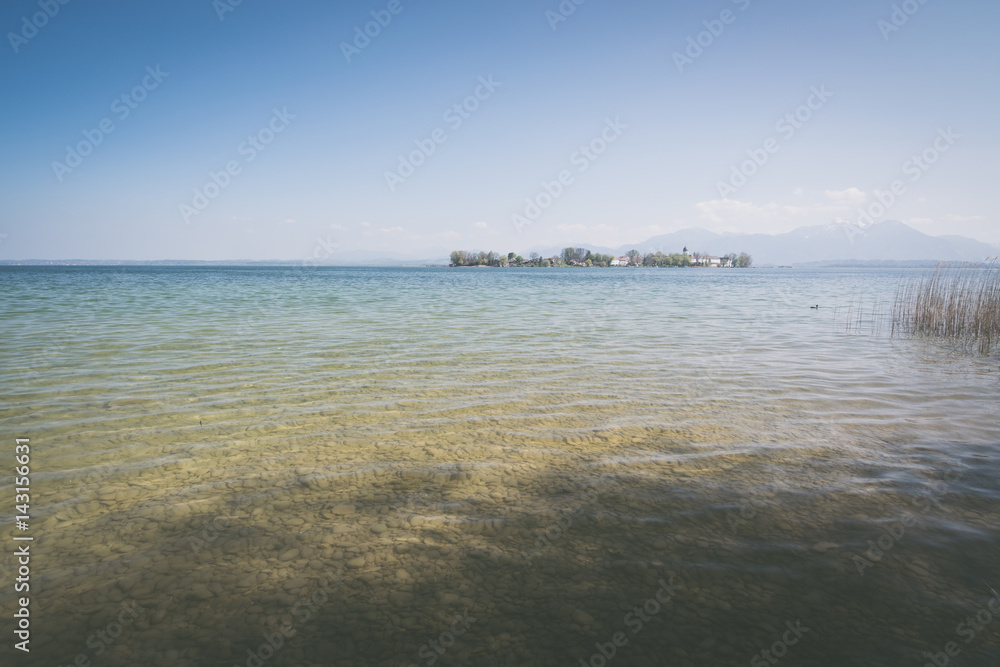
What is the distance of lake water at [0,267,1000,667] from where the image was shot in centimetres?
302

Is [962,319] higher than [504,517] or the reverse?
higher

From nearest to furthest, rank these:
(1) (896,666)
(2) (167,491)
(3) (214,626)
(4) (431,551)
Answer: (1) (896,666) → (3) (214,626) → (4) (431,551) → (2) (167,491)

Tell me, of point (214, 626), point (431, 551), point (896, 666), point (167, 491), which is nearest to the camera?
point (896, 666)

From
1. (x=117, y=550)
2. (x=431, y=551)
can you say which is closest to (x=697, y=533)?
(x=431, y=551)

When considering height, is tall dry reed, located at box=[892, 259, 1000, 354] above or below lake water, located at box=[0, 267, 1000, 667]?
above

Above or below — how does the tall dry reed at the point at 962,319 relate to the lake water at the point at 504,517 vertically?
above

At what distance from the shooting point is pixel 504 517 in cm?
442

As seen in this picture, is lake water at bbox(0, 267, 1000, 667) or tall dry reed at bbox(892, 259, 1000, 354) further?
tall dry reed at bbox(892, 259, 1000, 354)

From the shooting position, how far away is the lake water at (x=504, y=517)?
3.02 m

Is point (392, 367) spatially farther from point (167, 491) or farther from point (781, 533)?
point (781, 533)

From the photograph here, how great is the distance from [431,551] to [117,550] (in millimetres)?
2615

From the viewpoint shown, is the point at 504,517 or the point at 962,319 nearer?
the point at 504,517

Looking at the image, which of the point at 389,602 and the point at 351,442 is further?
the point at 351,442

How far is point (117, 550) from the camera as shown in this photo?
155 inches
